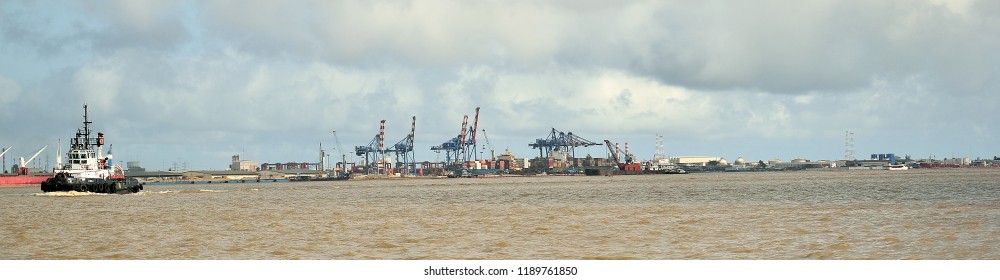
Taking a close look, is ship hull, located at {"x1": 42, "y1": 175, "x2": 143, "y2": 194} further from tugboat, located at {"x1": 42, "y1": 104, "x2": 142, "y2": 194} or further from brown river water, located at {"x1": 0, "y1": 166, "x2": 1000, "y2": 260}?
brown river water, located at {"x1": 0, "y1": 166, "x2": 1000, "y2": 260}

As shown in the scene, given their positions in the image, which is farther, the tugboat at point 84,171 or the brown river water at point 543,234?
the tugboat at point 84,171

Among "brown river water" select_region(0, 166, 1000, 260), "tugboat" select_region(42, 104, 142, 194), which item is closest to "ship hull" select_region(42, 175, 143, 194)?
"tugboat" select_region(42, 104, 142, 194)

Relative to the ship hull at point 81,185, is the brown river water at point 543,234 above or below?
below

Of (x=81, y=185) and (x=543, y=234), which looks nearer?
(x=543, y=234)

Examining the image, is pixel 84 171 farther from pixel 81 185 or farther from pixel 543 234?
pixel 543 234

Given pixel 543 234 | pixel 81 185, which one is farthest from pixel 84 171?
pixel 543 234

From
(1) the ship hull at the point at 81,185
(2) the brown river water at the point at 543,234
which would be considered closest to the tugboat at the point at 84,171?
(1) the ship hull at the point at 81,185

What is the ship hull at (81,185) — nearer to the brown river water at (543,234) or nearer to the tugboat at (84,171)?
the tugboat at (84,171)

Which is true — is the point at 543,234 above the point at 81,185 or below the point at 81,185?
below

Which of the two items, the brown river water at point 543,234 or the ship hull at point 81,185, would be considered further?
the ship hull at point 81,185
